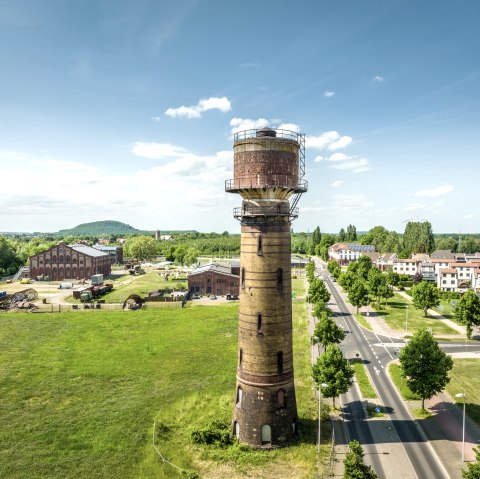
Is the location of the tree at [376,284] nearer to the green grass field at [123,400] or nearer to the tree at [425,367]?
the green grass field at [123,400]

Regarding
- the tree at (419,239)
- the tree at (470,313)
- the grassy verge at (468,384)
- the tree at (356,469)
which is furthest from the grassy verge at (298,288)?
the tree at (356,469)

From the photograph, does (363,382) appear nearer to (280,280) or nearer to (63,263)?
(280,280)

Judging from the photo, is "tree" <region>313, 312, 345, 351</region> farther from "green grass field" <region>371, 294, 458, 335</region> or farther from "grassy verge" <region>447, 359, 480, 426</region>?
"green grass field" <region>371, 294, 458, 335</region>

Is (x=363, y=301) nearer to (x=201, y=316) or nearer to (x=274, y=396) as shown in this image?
(x=201, y=316)

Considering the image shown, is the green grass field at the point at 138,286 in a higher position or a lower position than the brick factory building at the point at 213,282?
lower

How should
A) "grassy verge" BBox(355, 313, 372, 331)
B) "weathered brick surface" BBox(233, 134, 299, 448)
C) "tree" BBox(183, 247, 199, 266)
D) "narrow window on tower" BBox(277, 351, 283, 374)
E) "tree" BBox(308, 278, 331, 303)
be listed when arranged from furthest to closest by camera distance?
"tree" BBox(183, 247, 199, 266) → "tree" BBox(308, 278, 331, 303) → "grassy verge" BBox(355, 313, 372, 331) → "narrow window on tower" BBox(277, 351, 283, 374) → "weathered brick surface" BBox(233, 134, 299, 448)

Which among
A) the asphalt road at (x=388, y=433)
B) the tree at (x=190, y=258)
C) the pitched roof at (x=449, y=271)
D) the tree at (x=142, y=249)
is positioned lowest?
the asphalt road at (x=388, y=433)

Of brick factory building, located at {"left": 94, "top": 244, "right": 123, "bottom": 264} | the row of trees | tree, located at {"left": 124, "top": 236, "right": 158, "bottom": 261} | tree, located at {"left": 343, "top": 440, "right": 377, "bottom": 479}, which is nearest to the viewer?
tree, located at {"left": 343, "top": 440, "right": 377, "bottom": 479}

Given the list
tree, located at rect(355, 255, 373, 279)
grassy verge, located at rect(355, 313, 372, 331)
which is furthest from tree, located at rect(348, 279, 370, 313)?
tree, located at rect(355, 255, 373, 279)
